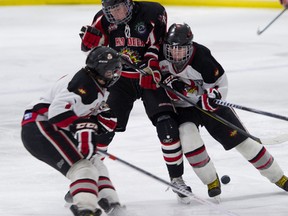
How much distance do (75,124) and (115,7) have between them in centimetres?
83

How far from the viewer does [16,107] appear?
557 centimetres

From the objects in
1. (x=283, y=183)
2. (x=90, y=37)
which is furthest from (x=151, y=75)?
(x=283, y=183)

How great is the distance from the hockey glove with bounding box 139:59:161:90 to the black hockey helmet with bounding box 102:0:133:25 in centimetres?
25

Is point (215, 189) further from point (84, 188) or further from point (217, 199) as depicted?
point (84, 188)

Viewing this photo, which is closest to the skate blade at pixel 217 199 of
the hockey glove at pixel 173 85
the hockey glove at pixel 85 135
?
the hockey glove at pixel 173 85

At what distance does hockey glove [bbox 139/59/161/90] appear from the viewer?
3795 mm

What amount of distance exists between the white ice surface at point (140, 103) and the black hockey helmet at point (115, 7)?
78 cm

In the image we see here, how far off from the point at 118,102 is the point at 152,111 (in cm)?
21

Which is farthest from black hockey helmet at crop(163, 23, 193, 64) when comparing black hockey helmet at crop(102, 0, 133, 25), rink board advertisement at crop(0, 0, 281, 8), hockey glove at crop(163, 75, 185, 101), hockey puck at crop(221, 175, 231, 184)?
rink board advertisement at crop(0, 0, 281, 8)

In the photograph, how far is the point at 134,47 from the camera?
156 inches

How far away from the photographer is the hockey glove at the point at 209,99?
371 centimetres

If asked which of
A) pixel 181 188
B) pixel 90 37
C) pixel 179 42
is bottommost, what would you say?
pixel 181 188

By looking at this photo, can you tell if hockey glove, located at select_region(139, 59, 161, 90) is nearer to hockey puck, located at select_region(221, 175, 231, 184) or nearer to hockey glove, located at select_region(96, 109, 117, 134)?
hockey glove, located at select_region(96, 109, 117, 134)

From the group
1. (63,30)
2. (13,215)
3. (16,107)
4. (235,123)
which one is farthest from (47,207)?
(63,30)
